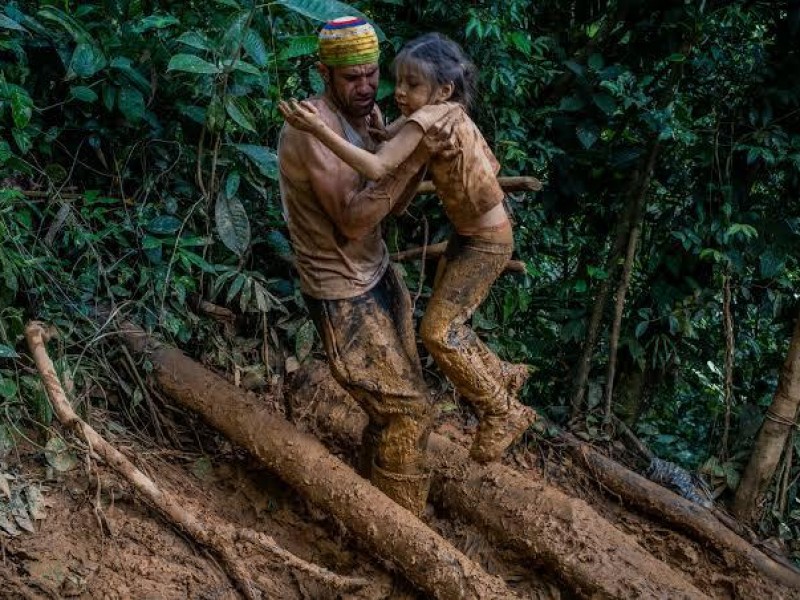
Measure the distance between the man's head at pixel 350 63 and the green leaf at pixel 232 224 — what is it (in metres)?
1.58

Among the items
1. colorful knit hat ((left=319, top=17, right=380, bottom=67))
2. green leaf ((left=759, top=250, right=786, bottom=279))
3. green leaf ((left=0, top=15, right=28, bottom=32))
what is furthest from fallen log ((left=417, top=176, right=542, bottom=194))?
green leaf ((left=0, top=15, right=28, bottom=32))

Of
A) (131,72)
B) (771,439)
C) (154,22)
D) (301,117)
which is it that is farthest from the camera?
(771,439)

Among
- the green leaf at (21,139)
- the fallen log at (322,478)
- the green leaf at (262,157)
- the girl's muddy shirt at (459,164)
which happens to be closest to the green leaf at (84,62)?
the green leaf at (21,139)

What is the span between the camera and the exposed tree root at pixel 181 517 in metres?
3.33

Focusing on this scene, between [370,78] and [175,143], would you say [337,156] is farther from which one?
[175,143]

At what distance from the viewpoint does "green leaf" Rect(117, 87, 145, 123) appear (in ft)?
15.3

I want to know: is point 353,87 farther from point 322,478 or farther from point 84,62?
point 84,62

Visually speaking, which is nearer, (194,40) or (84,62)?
(194,40)

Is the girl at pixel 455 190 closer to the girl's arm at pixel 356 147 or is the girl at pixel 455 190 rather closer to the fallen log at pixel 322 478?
the girl's arm at pixel 356 147

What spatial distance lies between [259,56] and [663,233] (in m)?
2.89

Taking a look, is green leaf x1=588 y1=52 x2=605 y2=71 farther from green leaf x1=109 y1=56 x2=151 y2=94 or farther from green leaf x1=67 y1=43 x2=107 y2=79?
green leaf x1=67 y1=43 x2=107 y2=79

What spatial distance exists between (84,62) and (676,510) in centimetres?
416

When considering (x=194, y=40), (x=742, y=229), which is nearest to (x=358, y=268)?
(x=194, y=40)

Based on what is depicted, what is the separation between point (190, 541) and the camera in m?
3.50
